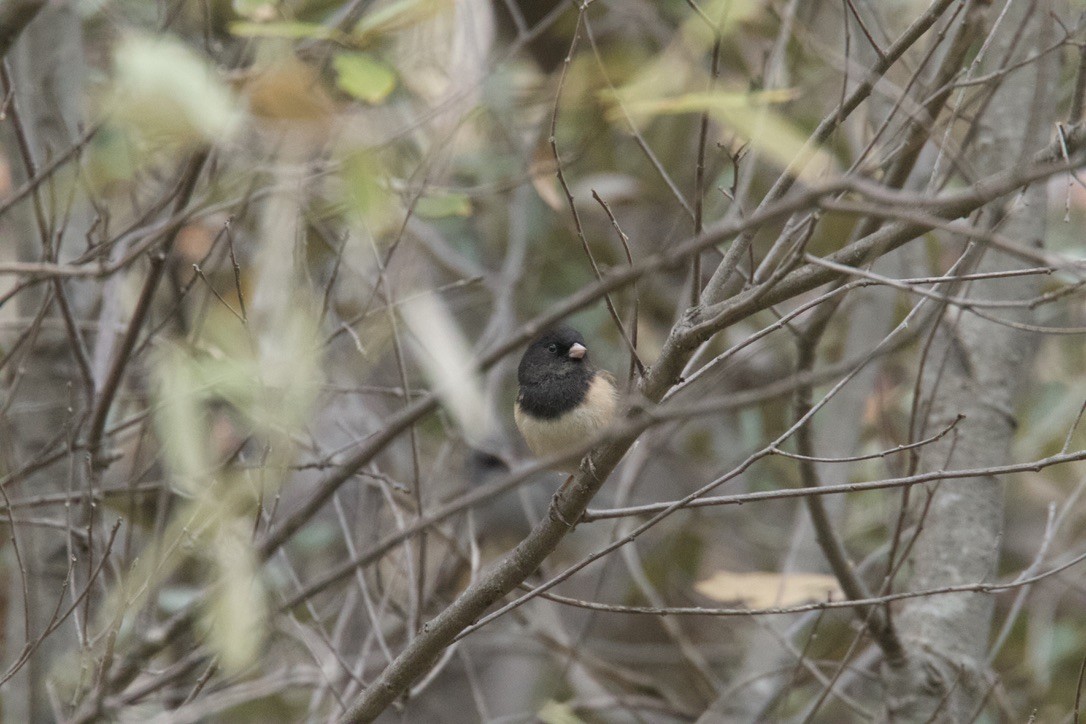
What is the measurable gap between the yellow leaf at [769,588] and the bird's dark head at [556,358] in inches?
27.1

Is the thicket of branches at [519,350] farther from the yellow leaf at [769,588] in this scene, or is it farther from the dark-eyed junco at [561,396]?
the dark-eyed junco at [561,396]

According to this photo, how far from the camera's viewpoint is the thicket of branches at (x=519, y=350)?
171 centimetres

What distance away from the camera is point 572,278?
4844 mm

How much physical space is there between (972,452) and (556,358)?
1.13 meters

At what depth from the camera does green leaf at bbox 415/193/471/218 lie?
287 cm

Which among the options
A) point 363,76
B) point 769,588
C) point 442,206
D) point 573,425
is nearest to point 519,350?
point 573,425

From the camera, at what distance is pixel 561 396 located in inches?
102

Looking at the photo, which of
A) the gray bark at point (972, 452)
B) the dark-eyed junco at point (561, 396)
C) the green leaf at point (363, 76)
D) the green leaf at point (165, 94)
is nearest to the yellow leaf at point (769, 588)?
the gray bark at point (972, 452)

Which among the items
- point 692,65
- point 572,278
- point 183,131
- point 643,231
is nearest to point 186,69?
point 183,131

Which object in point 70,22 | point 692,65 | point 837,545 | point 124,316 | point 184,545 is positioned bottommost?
point 837,545

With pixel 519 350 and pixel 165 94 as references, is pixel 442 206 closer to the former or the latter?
pixel 519 350

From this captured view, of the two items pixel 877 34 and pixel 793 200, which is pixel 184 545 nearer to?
pixel 793 200

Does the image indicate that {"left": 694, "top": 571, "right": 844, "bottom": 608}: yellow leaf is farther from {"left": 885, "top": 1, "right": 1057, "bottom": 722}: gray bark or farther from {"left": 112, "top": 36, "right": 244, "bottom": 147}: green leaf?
{"left": 112, "top": 36, "right": 244, "bottom": 147}: green leaf

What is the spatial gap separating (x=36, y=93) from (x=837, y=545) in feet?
7.33
